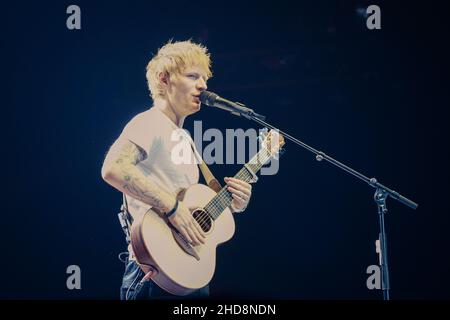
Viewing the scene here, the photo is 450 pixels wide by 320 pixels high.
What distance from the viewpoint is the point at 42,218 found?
131 inches

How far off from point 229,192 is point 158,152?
0.45 m

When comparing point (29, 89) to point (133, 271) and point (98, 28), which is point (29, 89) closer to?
point (98, 28)

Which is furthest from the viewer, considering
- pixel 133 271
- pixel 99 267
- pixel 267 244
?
pixel 267 244

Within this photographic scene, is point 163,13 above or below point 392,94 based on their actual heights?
above

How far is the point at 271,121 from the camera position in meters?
3.54

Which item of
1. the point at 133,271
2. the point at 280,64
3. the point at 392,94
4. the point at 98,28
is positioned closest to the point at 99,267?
the point at 133,271

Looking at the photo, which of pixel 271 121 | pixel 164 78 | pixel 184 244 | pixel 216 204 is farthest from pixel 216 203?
Result: pixel 271 121

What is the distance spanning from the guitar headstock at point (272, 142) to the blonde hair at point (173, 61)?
1.54 feet

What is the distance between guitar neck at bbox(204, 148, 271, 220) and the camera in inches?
108

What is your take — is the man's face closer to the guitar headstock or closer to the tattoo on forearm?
the guitar headstock

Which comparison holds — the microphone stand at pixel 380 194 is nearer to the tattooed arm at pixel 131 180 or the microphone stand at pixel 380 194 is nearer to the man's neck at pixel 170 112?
the man's neck at pixel 170 112

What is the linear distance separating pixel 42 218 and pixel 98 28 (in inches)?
47.7

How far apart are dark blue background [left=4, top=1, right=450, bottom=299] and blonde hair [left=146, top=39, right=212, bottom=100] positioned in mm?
221
